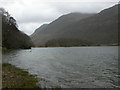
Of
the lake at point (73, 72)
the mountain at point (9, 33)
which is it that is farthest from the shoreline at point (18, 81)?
the mountain at point (9, 33)

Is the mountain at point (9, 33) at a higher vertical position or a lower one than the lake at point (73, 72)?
higher

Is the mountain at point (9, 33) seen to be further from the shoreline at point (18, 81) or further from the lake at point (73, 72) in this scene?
the shoreline at point (18, 81)

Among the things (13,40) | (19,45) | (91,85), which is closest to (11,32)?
(13,40)

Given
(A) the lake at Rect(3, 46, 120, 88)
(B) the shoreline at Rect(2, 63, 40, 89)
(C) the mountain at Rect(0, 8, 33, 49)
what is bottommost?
(A) the lake at Rect(3, 46, 120, 88)

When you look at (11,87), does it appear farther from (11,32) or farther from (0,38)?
(11,32)

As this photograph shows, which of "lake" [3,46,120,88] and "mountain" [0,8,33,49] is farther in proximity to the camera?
"mountain" [0,8,33,49]

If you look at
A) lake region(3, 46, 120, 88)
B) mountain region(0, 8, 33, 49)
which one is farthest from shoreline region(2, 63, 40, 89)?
mountain region(0, 8, 33, 49)

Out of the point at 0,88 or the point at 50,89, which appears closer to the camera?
the point at 0,88

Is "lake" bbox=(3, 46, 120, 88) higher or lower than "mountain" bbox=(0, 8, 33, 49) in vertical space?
lower

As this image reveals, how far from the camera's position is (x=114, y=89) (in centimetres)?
2102

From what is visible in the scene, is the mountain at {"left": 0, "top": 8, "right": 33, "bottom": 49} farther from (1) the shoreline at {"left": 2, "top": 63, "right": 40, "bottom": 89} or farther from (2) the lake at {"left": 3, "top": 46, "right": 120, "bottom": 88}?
(1) the shoreline at {"left": 2, "top": 63, "right": 40, "bottom": 89}

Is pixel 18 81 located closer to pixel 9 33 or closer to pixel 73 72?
pixel 73 72

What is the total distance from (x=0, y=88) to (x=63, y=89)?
5921 mm

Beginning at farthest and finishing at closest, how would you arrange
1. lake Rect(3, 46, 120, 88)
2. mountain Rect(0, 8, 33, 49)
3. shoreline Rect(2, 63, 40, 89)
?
mountain Rect(0, 8, 33, 49), lake Rect(3, 46, 120, 88), shoreline Rect(2, 63, 40, 89)
